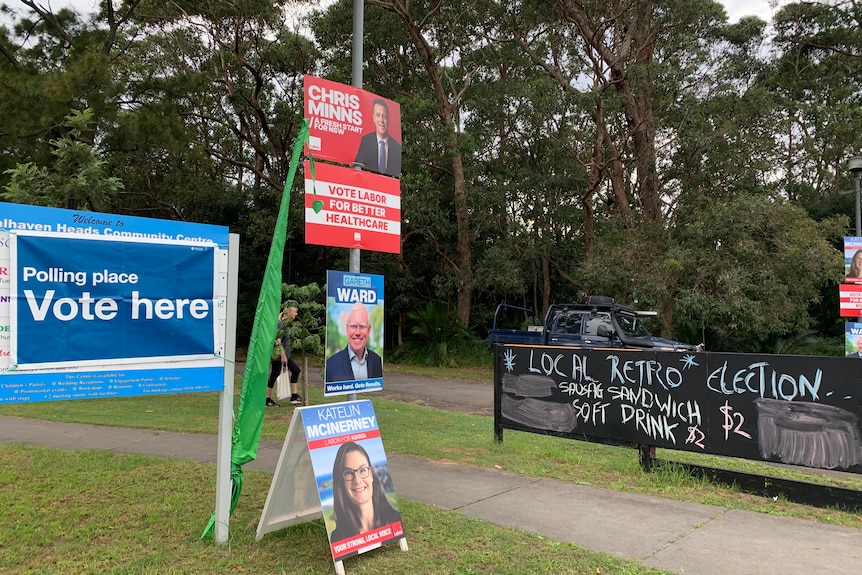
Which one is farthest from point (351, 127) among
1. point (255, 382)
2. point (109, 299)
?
point (109, 299)

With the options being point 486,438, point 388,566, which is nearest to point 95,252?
point 388,566

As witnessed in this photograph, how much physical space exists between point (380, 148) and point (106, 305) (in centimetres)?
317

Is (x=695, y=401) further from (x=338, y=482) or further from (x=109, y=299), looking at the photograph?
(x=109, y=299)

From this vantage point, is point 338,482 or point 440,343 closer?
point 338,482

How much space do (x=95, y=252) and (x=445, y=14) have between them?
69.5ft

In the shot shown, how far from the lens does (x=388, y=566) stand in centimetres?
437

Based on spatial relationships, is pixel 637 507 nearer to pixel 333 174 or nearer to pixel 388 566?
pixel 388 566

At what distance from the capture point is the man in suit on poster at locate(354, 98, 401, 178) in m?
6.27

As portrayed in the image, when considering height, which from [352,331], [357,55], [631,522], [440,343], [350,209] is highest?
[357,55]

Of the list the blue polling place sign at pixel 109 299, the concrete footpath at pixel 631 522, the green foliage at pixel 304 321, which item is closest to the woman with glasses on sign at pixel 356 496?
the concrete footpath at pixel 631 522

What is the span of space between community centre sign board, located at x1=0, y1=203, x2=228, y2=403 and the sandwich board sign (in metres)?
0.79

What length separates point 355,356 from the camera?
5.88 meters

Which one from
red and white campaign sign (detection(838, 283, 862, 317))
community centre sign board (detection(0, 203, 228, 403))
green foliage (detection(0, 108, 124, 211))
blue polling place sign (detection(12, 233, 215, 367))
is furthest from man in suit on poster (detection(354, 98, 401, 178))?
red and white campaign sign (detection(838, 283, 862, 317))

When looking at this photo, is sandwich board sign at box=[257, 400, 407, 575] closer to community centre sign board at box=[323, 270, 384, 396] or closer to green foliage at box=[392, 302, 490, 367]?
community centre sign board at box=[323, 270, 384, 396]
